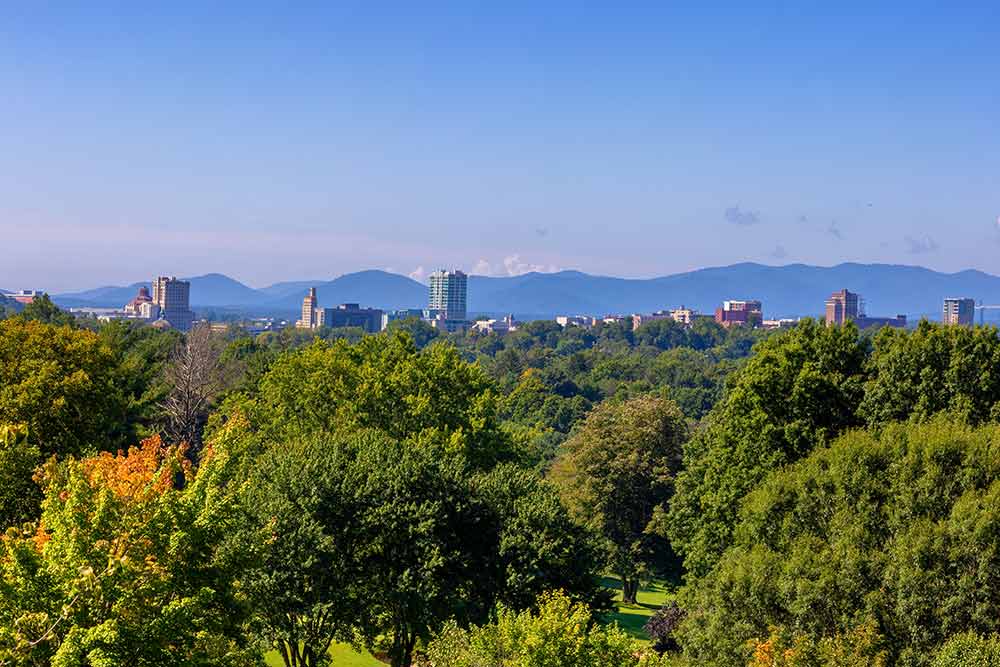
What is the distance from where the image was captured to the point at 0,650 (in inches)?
467

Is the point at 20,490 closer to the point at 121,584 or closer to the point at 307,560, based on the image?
the point at 307,560

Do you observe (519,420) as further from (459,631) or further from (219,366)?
(459,631)

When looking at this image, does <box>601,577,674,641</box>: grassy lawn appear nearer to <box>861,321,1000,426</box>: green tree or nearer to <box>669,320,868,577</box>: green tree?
<box>669,320,868,577</box>: green tree

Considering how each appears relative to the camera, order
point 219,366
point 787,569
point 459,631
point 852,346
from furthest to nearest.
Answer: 1. point 219,366
2. point 852,346
3. point 787,569
4. point 459,631

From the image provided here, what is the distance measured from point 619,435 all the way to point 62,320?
5310 centimetres

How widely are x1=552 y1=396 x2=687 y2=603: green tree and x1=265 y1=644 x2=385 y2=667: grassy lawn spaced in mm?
11944

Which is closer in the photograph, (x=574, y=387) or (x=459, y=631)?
(x=459, y=631)

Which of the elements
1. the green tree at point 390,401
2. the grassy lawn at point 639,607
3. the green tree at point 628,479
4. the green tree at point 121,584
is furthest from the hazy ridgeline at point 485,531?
the green tree at point 628,479

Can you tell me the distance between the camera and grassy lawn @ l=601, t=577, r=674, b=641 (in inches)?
1452

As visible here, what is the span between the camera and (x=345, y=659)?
1172 inches

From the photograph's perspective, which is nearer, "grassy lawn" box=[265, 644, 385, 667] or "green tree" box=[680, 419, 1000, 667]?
"green tree" box=[680, 419, 1000, 667]

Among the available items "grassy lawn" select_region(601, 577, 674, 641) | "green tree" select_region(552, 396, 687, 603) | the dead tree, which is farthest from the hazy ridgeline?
the dead tree

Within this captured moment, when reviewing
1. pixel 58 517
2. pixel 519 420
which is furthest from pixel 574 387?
pixel 58 517

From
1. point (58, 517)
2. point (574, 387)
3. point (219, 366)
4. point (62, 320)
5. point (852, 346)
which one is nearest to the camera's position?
point (58, 517)
